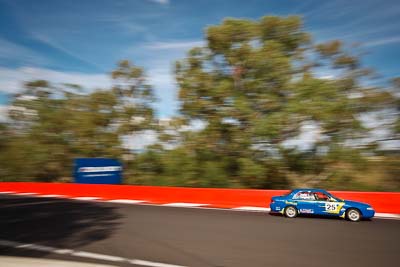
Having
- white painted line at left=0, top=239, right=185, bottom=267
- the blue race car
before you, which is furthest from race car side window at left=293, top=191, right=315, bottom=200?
white painted line at left=0, top=239, right=185, bottom=267

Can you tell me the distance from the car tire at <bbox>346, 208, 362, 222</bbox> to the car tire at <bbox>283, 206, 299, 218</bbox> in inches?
63.8

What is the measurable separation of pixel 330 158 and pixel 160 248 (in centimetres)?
1578

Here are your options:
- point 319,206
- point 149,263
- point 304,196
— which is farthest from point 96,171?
point 149,263

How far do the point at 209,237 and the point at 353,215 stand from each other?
5.40 m

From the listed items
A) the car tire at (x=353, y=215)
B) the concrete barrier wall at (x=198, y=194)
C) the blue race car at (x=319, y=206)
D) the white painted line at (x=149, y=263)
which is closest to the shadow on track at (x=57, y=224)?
the white painted line at (x=149, y=263)

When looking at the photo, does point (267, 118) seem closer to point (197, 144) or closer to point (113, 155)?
point (197, 144)

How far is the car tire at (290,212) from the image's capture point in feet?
37.6

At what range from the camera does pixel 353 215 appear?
424 inches

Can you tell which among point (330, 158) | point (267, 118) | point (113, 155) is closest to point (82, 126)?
point (113, 155)

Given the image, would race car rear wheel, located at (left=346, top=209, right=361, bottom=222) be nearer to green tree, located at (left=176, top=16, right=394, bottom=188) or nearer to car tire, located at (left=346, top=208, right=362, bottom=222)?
car tire, located at (left=346, top=208, right=362, bottom=222)

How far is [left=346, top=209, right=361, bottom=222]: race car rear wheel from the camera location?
10.7 metres

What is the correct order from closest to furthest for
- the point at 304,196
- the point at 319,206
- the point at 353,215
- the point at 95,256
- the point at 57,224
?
the point at 95,256, the point at 57,224, the point at 353,215, the point at 319,206, the point at 304,196

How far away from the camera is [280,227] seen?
9633 millimetres

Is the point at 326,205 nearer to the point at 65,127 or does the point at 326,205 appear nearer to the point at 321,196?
the point at 321,196
